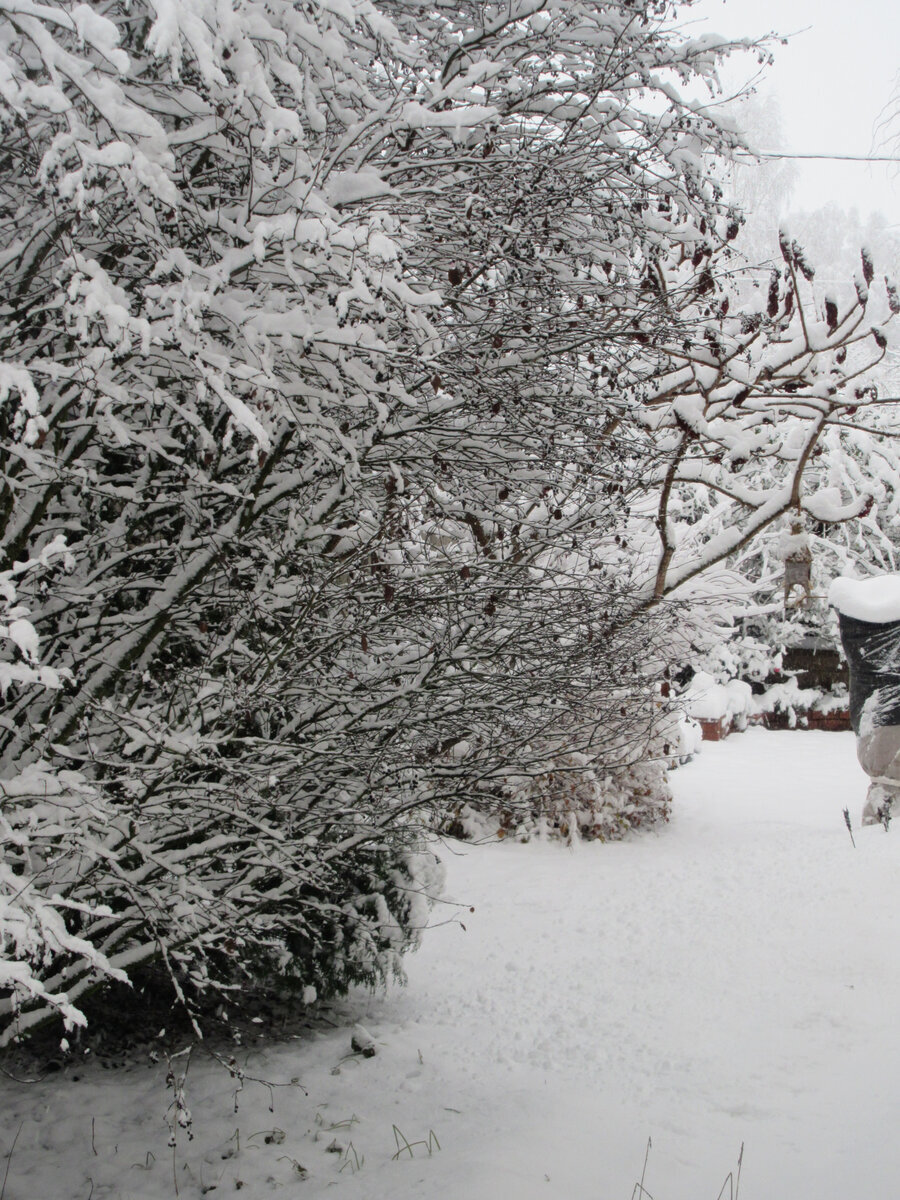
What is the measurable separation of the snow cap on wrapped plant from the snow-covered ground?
2071 mm

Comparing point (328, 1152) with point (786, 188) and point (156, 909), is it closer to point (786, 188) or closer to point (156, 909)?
point (156, 909)

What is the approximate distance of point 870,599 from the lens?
7988 mm

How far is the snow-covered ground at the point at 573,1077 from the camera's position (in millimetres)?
3338

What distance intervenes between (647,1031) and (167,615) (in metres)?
3.21

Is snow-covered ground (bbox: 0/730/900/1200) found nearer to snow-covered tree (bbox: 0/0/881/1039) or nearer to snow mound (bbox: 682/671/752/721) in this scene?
snow-covered tree (bbox: 0/0/881/1039)

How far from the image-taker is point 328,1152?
3543 mm

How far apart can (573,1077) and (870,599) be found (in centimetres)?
538

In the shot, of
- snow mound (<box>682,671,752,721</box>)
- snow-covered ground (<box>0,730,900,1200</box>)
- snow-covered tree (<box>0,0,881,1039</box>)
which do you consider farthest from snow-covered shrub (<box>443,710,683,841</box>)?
snow mound (<box>682,671,752,721</box>)

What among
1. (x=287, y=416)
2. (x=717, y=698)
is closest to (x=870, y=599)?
(x=287, y=416)

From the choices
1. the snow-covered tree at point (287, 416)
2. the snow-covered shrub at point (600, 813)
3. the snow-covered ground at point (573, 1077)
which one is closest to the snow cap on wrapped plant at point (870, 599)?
the snow-covered shrub at point (600, 813)

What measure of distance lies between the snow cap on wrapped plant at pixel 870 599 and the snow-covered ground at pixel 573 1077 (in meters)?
2.07

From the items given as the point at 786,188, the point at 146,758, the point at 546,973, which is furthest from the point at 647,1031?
the point at 786,188

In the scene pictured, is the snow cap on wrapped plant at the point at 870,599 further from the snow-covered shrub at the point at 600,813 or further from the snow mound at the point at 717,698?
the snow mound at the point at 717,698

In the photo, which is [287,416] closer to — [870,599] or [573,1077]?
[573,1077]
